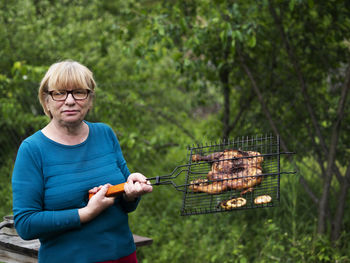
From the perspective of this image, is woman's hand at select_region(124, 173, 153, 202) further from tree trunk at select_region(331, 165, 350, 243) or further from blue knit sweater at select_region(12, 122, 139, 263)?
tree trunk at select_region(331, 165, 350, 243)

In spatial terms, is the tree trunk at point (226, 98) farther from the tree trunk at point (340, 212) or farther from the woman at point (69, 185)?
the woman at point (69, 185)

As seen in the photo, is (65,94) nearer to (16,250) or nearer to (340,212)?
(16,250)

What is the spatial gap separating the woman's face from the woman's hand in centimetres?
41

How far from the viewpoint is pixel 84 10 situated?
7.35 meters

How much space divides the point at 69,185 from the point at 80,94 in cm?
46

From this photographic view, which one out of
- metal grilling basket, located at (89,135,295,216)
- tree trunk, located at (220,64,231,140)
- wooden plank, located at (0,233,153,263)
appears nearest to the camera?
metal grilling basket, located at (89,135,295,216)

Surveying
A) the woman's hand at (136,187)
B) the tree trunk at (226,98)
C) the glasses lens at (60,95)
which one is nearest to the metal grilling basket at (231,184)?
the woman's hand at (136,187)

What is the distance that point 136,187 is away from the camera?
7.20 ft

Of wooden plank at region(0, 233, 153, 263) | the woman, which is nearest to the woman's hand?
the woman

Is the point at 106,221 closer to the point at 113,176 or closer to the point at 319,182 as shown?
the point at 113,176

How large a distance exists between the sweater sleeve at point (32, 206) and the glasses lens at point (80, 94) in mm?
337

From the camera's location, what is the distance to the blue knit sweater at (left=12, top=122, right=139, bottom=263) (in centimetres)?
208

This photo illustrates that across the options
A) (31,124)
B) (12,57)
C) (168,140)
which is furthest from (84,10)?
(168,140)

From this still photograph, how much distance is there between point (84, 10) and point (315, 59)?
13.1ft
